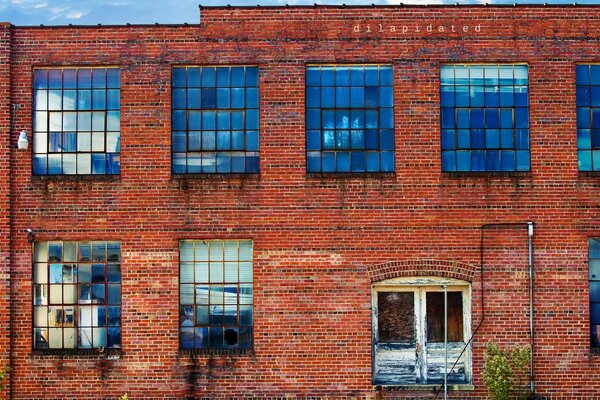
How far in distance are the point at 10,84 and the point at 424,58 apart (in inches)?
355

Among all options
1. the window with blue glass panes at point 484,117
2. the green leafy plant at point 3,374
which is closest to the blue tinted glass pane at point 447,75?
A: the window with blue glass panes at point 484,117

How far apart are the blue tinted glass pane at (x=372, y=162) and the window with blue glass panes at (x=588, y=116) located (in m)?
4.38

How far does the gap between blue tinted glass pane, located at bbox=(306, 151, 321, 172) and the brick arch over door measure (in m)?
2.43

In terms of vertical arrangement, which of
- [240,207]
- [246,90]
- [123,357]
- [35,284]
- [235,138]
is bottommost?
[123,357]

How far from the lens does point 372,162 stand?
17.0 m

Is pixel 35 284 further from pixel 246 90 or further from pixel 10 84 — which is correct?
pixel 246 90

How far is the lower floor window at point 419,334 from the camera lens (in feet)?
55.2

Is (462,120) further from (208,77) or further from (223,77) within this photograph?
(208,77)

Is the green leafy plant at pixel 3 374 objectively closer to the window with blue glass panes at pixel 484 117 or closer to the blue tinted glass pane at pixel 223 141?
the blue tinted glass pane at pixel 223 141

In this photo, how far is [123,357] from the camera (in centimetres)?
1666

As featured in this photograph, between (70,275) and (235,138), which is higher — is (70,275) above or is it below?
below

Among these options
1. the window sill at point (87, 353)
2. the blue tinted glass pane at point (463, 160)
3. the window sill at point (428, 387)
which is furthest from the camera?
the blue tinted glass pane at point (463, 160)

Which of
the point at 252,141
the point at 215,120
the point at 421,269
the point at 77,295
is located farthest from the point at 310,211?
the point at 77,295

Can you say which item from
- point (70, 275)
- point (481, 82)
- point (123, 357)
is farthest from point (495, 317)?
point (70, 275)
